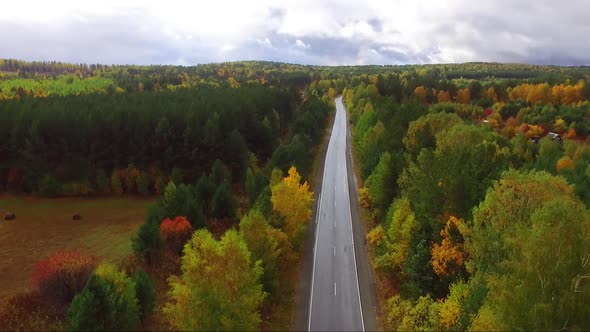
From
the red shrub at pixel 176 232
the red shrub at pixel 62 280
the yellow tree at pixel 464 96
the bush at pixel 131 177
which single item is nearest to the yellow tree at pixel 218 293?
the red shrub at pixel 62 280

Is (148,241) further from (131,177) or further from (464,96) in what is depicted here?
(464,96)

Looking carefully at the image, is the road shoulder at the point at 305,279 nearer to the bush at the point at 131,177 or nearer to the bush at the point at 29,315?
the bush at the point at 29,315

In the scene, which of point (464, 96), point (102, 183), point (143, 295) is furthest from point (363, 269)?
point (464, 96)

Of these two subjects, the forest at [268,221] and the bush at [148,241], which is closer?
the forest at [268,221]

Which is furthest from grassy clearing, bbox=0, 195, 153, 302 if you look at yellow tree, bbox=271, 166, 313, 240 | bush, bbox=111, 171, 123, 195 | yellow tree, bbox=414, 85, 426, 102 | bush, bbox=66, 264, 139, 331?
yellow tree, bbox=414, 85, 426, 102

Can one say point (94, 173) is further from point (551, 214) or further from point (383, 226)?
point (551, 214)
